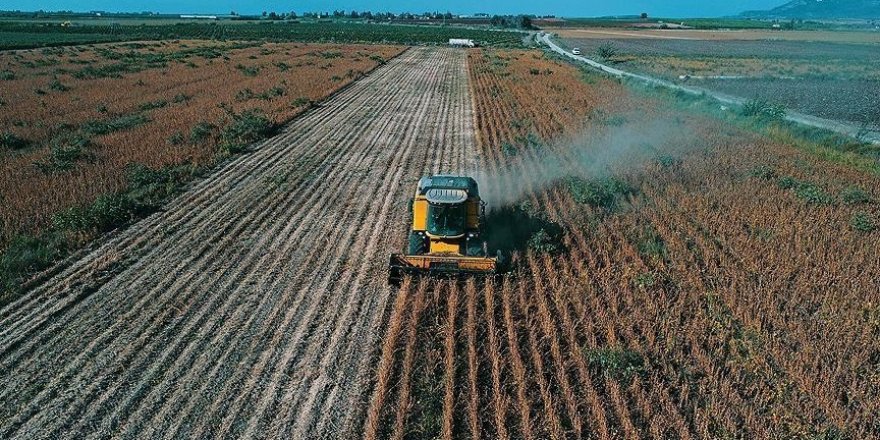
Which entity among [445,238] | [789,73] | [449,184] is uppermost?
[789,73]

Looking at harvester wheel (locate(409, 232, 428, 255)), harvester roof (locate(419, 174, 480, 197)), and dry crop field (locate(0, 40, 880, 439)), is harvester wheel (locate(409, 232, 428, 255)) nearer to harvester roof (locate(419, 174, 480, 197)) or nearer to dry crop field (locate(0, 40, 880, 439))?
dry crop field (locate(0, 40, 880, 439))

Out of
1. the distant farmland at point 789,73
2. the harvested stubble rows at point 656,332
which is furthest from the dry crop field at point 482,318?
the distant farmland at point 789,73

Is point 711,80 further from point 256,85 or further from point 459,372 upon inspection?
point 459,372

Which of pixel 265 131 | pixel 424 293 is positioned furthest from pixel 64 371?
pixel 265 131

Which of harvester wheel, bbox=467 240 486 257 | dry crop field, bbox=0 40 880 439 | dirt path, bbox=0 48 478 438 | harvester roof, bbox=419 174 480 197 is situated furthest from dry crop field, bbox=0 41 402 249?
harvester wheel, bbox=467 240 486 257

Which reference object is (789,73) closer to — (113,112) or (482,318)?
(113,112)

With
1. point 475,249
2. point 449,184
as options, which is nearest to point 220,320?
point 475,249

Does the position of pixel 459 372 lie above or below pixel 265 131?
below
